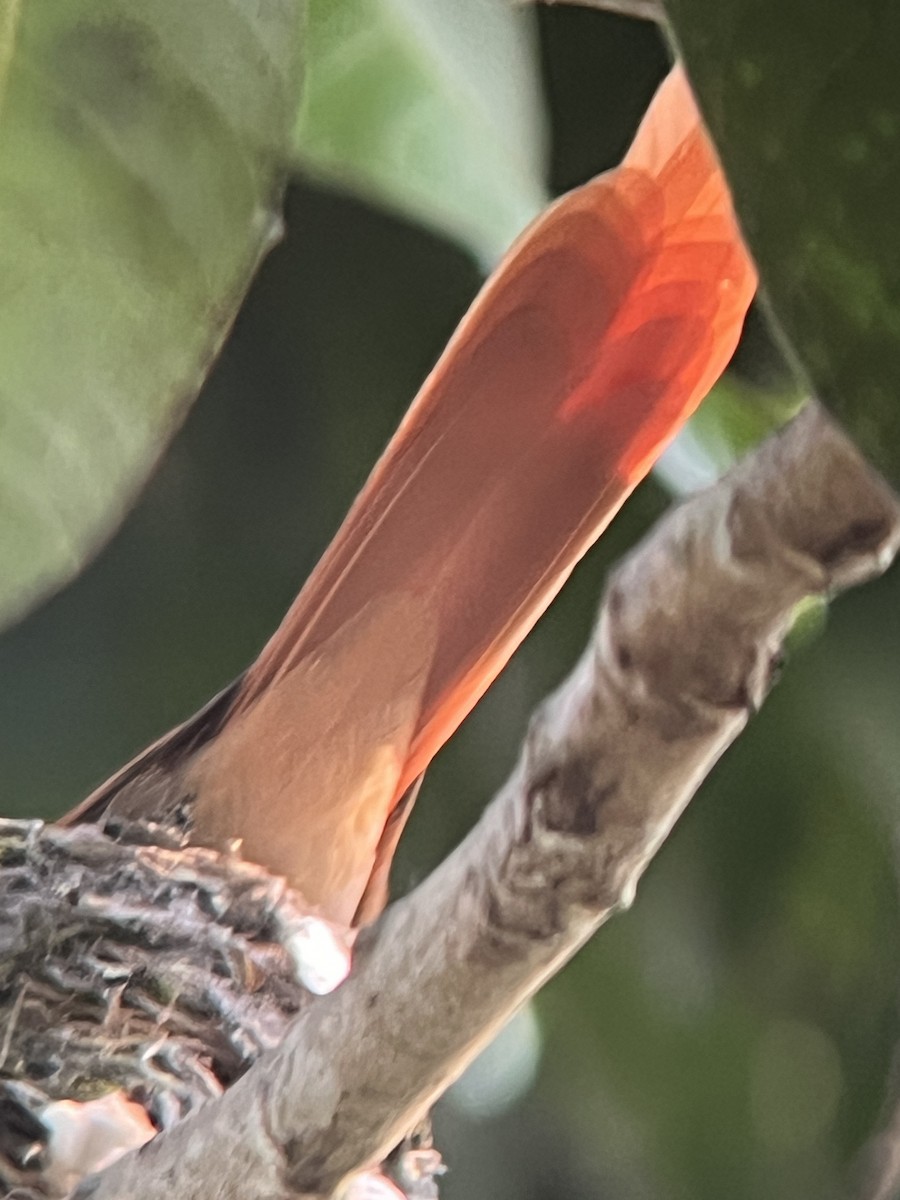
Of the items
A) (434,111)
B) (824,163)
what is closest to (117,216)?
(434,111)

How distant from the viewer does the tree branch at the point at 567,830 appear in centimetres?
27

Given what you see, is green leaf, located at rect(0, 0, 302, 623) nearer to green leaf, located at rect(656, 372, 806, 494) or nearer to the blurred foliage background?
the blurred foliage background

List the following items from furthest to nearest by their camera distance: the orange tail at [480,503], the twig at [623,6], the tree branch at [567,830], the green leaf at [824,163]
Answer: the orange tail at [480,503], the twig at [623,6], the tree branch at [567,830], the green leaf at [824,163]

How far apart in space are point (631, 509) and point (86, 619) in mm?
300

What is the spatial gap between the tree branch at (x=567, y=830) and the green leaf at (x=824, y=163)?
0.09m

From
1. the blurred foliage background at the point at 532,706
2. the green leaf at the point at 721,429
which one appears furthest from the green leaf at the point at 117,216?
the green leaf at the point at 721,429

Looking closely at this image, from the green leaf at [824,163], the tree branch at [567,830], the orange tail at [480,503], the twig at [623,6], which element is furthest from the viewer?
the orange tail at [480,503]

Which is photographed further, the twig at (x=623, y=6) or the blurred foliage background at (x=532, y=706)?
the blurred foliage background at (x=532, y=706)

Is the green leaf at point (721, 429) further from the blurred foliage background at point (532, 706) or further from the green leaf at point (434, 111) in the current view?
the green leaf at point (434, 111)

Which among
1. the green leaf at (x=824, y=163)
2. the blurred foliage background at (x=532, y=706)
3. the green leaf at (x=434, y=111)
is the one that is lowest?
the blurred foliage background at (x=532, y=706)

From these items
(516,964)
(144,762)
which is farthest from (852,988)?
(144,762)

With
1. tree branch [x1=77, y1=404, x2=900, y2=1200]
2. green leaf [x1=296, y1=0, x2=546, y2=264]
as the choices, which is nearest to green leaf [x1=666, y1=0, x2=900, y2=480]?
tree branch [x1=77, y1=404, x2=900, y2=1200]

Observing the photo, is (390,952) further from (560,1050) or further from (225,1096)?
(560,1050)

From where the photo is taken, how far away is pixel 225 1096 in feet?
1.49
